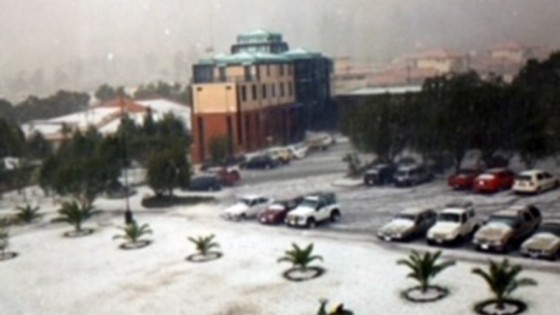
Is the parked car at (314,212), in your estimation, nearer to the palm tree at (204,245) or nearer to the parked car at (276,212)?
the parked car at (276,212)

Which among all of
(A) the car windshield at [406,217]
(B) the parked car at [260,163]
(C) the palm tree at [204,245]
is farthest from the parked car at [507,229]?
(B) the parked car at [260,163]

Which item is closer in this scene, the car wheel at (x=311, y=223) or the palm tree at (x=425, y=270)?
the palm tree at (x=425, y=270)

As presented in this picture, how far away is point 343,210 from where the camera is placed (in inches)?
847

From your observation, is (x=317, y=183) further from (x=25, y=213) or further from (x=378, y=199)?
(x=25, y=213)

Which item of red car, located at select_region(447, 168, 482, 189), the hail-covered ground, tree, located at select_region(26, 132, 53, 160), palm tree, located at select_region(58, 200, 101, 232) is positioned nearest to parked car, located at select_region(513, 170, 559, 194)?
the hail-covered ground

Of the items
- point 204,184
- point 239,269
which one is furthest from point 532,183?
point 204,184

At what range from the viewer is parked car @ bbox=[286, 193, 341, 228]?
19297 mm

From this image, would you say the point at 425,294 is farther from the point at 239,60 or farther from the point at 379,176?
the point at 239,60

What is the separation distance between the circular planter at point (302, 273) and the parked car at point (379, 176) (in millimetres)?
11177

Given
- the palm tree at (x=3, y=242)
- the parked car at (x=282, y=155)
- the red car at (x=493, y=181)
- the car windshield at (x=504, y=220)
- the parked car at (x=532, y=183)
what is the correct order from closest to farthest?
1. the car windshield at (x=504, y=220)
2. the palm tree at (x=3, y=242)
3. the parked car at (x=532, y=183)
4. the red car at (x=493, y=181)
5. the parked car at (x=282, y=155)

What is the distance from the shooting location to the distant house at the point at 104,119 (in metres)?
46.7

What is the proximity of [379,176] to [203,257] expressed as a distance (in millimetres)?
10617

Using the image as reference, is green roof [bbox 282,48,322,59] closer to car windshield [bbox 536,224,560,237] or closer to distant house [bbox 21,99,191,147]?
distant house [bbox 21,99,191,147]

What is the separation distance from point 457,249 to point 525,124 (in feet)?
33.9
